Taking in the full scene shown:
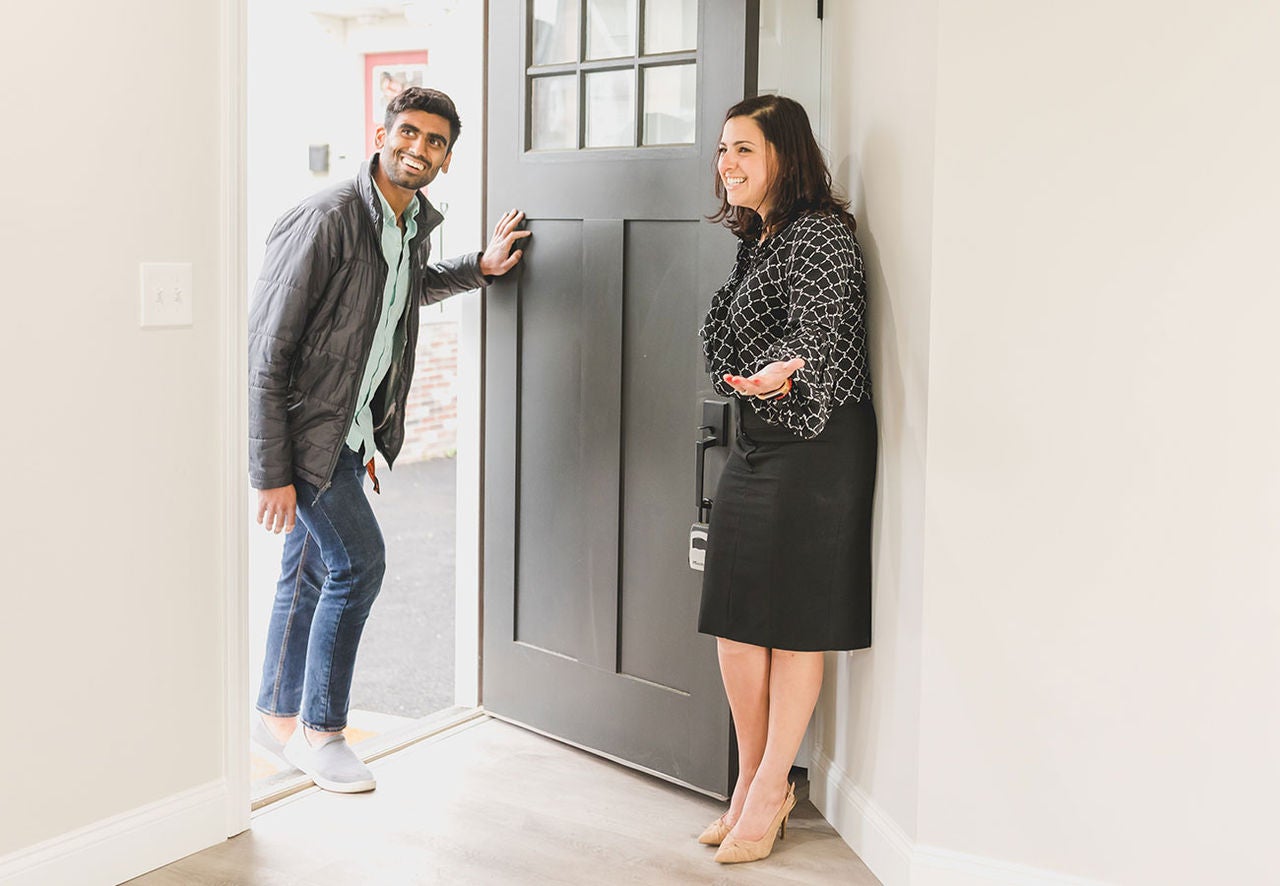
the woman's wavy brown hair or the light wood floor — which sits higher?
the woman's wavy brown hair

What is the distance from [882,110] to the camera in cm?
249

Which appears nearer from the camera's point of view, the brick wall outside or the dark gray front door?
the dark gray front door

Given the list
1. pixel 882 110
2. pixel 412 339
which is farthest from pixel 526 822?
pixel 882 110

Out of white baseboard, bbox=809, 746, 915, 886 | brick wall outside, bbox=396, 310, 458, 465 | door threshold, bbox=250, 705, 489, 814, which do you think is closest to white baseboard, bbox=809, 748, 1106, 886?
white baseboard, bbox=809, 746, 915, 886

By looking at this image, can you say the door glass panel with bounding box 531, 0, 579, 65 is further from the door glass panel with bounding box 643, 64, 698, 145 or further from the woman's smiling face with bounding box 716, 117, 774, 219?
the woman's smiling face with bounding box 716, 117, 774, 219

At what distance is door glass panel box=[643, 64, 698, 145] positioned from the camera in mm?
2775

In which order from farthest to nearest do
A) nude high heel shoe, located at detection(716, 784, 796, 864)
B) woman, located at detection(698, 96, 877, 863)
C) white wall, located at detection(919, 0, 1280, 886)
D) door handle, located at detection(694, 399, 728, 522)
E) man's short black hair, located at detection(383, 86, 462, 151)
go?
man's short black hair, located at detection(383, 86, 462, 151)
door handle, located at detection(694, 399, 728, 522)
nude high heel shoe, located at detection(716, 784, 796, 864)
woman, located at detection(698, 96, 877, 863)
white wall, located at detection(919, 0, 1280, 886)

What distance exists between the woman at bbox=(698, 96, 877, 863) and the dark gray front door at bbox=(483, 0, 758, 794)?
0.21 m

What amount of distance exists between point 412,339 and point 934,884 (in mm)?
1740

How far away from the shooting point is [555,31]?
9.96ft

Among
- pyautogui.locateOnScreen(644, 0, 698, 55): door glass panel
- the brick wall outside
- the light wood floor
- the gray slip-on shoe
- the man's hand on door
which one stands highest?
pyautogui.locateOnScreen(644, 0, 698, 55): door glass panel

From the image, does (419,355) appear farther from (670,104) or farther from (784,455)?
(784,455)

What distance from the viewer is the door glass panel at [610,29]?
2871 millimetres

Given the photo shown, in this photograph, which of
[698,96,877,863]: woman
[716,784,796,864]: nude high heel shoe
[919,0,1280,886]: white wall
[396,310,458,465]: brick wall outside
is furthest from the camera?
[396,310,458,465]: brick wall outside
